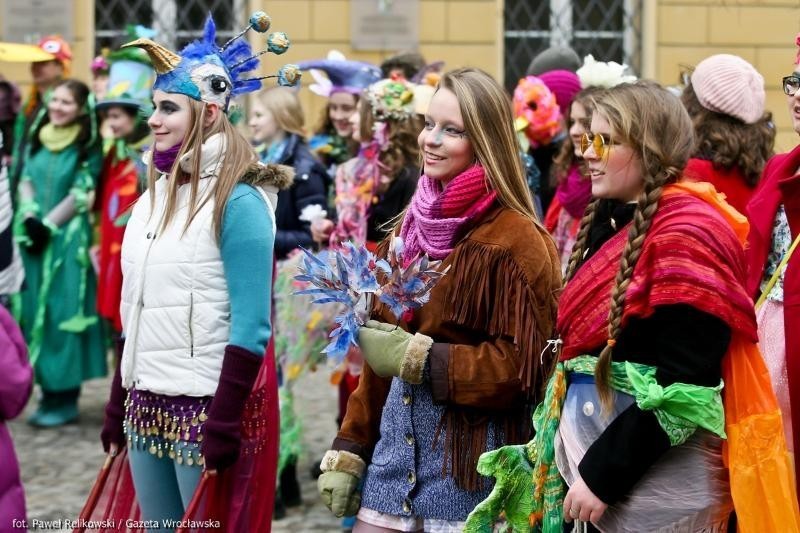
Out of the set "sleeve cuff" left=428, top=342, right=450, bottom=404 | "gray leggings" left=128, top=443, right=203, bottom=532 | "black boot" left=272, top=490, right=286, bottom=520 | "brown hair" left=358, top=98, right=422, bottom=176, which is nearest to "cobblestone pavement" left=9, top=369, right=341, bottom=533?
"black boot" left=272, top=490, right=286, bottom=520

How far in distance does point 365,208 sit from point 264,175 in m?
2.32

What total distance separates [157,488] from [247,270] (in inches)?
26.3

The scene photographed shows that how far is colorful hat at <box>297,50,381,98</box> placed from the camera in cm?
715

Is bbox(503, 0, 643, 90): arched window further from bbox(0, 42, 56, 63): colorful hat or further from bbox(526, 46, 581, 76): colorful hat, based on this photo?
bbox(0, 42, 56, 63): colorful hat

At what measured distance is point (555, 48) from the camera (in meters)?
7.24

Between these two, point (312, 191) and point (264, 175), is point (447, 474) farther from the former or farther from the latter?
point (312, 191)

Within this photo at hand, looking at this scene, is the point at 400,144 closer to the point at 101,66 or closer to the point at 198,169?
the point at 198,169

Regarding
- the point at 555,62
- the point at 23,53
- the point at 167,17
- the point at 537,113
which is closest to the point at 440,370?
the point at 537,113

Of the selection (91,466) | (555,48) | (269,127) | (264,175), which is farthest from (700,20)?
(264,175)

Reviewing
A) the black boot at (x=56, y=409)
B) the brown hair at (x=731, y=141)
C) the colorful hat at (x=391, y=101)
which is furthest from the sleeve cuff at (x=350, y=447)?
the black boot at (x=56, y=409)

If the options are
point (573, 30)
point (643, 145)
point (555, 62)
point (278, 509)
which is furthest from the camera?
point (573, 30)

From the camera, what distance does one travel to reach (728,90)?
4.98 meters

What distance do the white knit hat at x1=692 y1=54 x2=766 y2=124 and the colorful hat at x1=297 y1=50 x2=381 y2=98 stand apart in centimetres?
247

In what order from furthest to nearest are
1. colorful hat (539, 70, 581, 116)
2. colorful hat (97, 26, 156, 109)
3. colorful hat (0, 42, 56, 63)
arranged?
colorful hat (97, 26, 156, 109)
colorful hat (0, 42, 56, 63)
colorful hat (539, 70, 581, 116)
